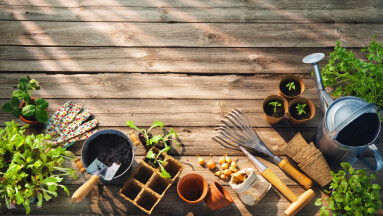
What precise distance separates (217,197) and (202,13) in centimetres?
139

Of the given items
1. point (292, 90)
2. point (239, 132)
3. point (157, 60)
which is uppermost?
point (157, 60)

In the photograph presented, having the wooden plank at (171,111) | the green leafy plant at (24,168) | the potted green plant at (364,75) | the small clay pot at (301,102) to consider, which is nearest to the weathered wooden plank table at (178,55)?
the wooden plank at (171,111)

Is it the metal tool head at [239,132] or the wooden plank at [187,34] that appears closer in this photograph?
the metal tool head at [239,132]

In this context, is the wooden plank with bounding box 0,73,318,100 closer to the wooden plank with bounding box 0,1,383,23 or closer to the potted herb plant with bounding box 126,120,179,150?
the potted herb plant with bounding box 126,120,179,150

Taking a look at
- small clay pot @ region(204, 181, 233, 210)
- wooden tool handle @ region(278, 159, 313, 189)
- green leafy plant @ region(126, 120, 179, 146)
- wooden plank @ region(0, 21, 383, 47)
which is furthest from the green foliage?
green leafy plant @ region(126, 120, 179, 146)

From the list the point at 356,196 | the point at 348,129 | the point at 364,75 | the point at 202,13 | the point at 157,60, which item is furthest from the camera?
the point at 202,13

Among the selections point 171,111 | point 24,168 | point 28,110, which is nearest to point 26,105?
point 28,110

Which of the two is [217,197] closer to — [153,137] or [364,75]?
[153,137]

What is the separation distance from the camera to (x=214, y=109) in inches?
80.0

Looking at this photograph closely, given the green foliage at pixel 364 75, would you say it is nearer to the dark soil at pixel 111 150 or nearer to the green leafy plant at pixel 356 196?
the green leafy plant at pixel 356 196

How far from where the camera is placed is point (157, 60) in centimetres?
214

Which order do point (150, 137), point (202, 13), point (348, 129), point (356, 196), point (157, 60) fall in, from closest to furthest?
point (356, 196) < point (348, 129) < point (150, 137) < point (157, 60) < point (202, 13)

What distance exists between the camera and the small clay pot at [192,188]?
5.60ft

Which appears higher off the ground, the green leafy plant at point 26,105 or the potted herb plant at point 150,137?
the green leafy plant at point 26,105
